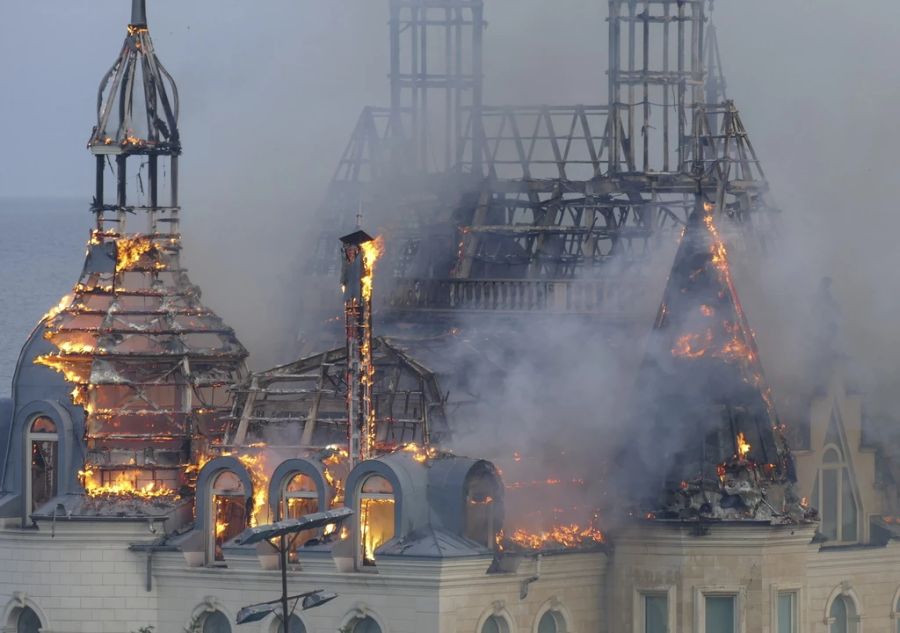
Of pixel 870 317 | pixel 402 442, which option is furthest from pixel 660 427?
pixel 870 317

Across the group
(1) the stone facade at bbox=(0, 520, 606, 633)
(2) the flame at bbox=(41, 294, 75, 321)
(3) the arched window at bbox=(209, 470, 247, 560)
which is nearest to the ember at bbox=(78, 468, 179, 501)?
(1) the stone facade at bbox=(0, 520, 606, 633)

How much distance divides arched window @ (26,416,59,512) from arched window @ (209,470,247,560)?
6.37 metres

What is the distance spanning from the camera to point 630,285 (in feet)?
388

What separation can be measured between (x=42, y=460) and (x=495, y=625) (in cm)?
1665

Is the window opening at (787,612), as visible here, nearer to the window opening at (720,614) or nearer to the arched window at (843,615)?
the window opening at (720,614)

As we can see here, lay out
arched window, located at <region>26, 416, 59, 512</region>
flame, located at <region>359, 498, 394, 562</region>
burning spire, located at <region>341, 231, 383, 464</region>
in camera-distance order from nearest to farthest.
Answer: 1. flame, located at <region>359, 498, 394, 562</region>
2. burning spire, located at <region>341, 231, 383, 464</region>
3. arched window, located at <region>26, 416, 59, 512</region>

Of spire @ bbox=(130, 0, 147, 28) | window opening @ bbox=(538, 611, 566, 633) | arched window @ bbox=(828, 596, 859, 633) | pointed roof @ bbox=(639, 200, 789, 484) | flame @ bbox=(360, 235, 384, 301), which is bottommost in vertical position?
arched window @ bbox=(828, 596, 859, 633)

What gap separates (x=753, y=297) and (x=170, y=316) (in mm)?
17900

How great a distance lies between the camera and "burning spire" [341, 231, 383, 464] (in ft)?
350

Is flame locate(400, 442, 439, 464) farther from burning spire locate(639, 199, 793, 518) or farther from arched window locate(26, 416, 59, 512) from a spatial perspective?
arched window locate(26, 416, 59, 512)

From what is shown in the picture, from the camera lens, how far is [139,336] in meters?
113

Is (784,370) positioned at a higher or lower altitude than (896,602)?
higher

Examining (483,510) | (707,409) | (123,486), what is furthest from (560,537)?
(123,486)

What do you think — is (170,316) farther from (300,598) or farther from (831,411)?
(831,411)
